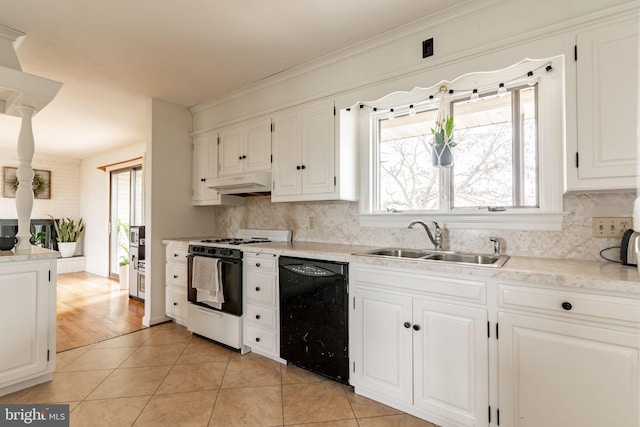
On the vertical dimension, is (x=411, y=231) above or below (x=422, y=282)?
above

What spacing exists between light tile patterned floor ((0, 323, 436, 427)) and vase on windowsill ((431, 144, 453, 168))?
5.54ft

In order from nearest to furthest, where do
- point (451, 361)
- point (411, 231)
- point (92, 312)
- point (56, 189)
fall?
point (451, 361) < point (411, 231) < point (92, 312) < point (56, 189)

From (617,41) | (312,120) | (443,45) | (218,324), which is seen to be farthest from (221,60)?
(617,41)

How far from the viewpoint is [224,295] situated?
2.88 metres

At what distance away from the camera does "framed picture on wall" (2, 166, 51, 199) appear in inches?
242

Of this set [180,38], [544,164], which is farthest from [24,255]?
[544,164]

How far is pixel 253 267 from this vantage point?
8.94 ft

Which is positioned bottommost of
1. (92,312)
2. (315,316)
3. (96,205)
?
(92,312)

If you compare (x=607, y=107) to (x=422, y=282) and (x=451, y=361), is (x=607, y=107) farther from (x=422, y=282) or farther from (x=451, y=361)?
(x=451, y=361)

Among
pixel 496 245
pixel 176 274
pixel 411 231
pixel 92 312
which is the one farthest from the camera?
pixel 92 312

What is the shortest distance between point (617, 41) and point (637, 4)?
0.17 m

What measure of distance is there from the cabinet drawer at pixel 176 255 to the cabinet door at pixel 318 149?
1.56 metres

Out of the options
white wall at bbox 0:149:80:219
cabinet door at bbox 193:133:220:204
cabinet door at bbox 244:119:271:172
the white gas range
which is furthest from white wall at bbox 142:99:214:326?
white wall at bbox 0:149:80:219

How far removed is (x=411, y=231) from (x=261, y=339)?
1561 millimetres
